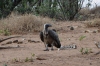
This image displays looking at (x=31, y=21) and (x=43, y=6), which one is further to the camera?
(x=43, y=6)

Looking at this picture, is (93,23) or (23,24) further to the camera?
(93,23)

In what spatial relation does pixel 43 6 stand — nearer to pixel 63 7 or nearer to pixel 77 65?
pixel 63 7

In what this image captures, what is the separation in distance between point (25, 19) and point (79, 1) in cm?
542

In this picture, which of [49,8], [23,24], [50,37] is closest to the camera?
[50,37]

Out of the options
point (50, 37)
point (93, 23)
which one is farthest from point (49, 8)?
point (50, 37)

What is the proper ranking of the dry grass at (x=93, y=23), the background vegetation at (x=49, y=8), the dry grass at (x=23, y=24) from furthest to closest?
the background vegetation at (x=49, y=8) < the dry grass at (x=93, y=23) < the dry grass at (x=23, y=24)

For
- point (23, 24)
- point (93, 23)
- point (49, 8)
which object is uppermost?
point (49, 8)

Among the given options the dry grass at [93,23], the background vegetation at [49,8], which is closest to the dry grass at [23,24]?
the dry grass at [93,23]

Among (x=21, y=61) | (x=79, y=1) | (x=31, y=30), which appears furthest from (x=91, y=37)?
(x=79, y=1)

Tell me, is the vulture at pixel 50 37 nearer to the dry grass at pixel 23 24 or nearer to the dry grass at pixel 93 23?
the dry grass at pixel 23 24

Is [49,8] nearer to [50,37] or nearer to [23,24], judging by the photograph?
[23,24]

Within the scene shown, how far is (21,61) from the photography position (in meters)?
6.45

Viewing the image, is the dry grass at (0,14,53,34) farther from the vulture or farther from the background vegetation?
the vulture

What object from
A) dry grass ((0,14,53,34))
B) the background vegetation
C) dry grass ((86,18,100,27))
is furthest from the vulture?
the background vegetation
